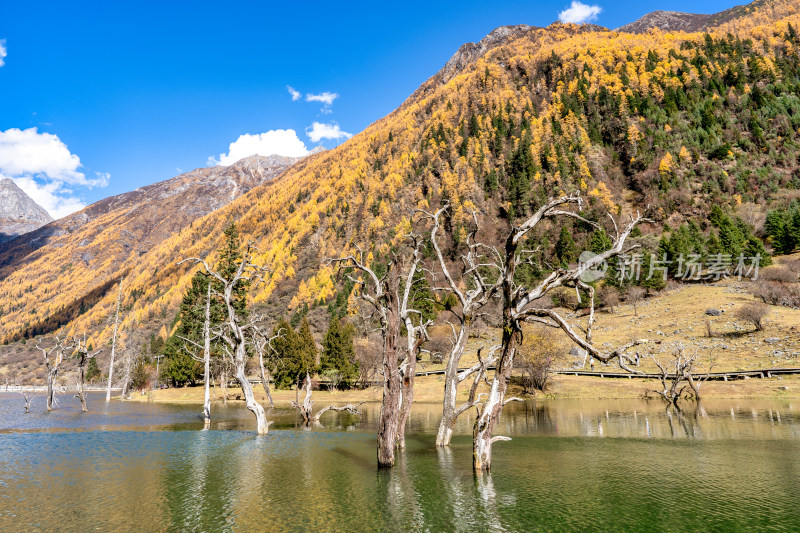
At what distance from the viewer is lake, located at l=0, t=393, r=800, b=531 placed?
35.3 ft

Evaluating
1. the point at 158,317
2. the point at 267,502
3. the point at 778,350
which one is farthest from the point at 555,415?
the point at 158,317

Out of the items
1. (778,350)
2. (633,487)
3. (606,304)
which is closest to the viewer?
(633,487)

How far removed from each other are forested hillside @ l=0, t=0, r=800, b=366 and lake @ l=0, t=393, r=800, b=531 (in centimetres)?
10200

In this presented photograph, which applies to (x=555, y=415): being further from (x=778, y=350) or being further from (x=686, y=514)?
(x=778, y=350)

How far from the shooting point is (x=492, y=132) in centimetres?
17538

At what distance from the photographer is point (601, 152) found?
499 ft

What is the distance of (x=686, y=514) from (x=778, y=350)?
5981 cm

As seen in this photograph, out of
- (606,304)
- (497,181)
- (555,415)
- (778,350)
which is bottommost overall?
(555,415)

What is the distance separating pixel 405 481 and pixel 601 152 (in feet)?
536

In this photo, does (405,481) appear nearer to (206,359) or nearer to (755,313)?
(206,359)

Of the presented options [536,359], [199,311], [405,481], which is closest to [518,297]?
[405,481]

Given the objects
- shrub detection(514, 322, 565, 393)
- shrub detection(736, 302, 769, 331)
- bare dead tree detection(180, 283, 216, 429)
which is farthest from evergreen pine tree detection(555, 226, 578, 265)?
bare dead tree detection(180, 283, 216, 429)

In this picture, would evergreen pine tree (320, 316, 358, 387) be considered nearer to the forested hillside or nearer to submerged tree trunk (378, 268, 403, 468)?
submerged tree trunk (378, 268, 403, 468)

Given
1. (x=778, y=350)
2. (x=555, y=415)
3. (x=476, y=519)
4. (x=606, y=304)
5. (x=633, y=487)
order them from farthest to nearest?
(x=606, y=304) → (x=778, y=350) → (x=555, y=415) → (x=633, y=487) → (x=476, y=519)
